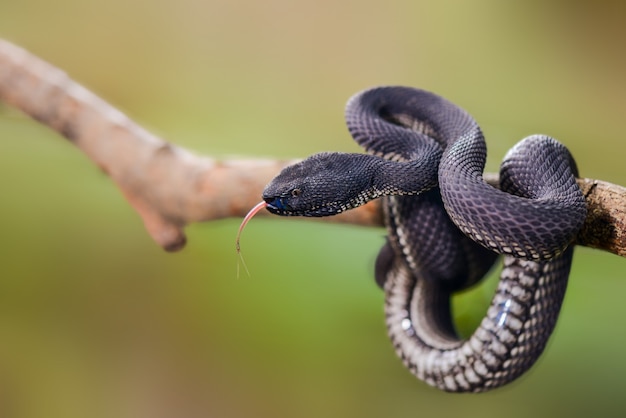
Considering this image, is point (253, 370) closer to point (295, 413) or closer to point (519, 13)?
point (295, 413)

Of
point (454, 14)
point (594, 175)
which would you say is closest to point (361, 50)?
point (454, 14)

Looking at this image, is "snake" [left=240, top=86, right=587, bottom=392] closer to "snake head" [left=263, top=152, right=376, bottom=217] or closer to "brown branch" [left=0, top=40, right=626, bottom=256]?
"snake head" [left=263, top=152, right=376, bottom=217]

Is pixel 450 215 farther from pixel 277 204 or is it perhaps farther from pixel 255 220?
pixel 255 220

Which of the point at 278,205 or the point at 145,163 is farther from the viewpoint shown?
the point at 145,163

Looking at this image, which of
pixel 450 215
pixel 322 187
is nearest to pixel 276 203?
pixel 322 187

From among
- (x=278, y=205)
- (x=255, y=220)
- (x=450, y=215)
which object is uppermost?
(x=450, y=215)

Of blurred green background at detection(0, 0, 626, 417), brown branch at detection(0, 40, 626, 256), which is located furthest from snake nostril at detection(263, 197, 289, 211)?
blurred green background at detection(0, 0, 626, 417)

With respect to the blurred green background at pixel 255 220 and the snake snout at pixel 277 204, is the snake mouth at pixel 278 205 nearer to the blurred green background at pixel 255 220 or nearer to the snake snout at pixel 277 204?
the snake snout at pixel 277 204
